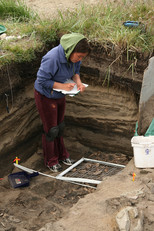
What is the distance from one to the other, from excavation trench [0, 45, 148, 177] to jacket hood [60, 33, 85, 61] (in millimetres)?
1073

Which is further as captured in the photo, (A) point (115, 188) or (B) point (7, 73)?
(B) point (7, 73)

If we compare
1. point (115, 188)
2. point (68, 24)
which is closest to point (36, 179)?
point (115, 188)

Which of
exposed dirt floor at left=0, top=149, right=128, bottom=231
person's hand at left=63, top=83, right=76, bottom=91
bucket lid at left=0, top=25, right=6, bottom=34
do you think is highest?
bucket lid at left=0, top=25, right=6, bottom=34

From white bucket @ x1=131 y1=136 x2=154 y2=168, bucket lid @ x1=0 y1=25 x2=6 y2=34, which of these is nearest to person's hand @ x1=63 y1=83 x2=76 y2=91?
white bucket @ x1=131 y1=136 x2=154 y2=168

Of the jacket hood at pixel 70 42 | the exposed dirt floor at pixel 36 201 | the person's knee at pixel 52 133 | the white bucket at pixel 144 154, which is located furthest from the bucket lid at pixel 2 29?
the white bucket at pixel 144 154

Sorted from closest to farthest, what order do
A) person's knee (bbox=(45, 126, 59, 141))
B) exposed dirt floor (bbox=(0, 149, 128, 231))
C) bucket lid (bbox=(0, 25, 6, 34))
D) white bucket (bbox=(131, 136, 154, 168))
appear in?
exposed dirt floor (bbox=(0, 149, 128, 231)), white bucket (bbox=(131, 136, 154, 168)), person's knee (bbox=(45, 126, 59, 141)), bucket lid (bbox=(0, 25, 6, 34))

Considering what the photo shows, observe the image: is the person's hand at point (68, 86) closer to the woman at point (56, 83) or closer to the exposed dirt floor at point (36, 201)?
the woman at point (56, 83)

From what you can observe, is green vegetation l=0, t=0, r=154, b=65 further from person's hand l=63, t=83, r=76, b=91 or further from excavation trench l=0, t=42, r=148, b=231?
person's hand l=63, t=83, r=76, b=91

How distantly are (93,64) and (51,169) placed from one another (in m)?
1.61

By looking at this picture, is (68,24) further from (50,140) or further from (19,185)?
(19,185)

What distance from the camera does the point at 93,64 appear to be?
4492mm

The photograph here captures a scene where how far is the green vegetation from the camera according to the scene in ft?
14.0

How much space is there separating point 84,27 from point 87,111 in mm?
1264

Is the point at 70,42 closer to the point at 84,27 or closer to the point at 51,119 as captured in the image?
the point at 51,119
